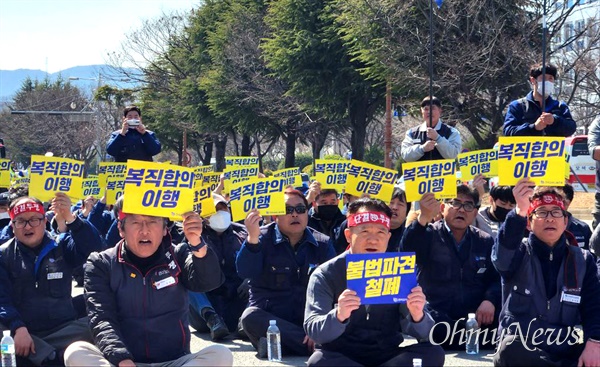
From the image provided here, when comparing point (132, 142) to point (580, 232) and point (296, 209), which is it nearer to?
point (296, 209)

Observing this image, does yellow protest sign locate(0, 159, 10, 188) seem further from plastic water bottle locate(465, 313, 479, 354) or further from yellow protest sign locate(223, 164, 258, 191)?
plastic water bottle locate(465, 313, 479, 354)

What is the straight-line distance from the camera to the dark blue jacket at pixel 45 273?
762 centimetres

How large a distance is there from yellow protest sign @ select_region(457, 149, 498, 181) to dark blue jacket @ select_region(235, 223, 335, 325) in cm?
247

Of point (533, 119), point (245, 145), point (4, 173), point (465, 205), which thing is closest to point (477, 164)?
point (533, 119)

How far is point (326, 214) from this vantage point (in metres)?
10.4

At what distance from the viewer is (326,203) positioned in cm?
1047

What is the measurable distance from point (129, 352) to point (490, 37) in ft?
73.3

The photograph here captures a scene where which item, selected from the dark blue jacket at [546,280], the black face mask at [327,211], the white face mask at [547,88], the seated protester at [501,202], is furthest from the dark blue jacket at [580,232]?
the black face mask at [327,211]

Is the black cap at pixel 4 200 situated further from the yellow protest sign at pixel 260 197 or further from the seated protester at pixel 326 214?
the yellow protest sign at pixel 260 197

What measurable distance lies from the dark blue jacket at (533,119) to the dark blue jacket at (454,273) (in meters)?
1.40

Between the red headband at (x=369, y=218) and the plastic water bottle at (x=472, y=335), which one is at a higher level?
the red headband at (x=369, y=218)

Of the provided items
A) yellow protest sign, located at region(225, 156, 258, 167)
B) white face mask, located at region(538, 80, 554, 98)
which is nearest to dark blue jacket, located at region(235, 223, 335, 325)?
white face mask, located at region(538, 80, 554, 98)

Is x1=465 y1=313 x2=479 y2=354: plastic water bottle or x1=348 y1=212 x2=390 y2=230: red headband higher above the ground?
x1=348 y1=212 x2=390 y2=230: red headband

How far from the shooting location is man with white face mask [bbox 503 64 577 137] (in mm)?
9297
